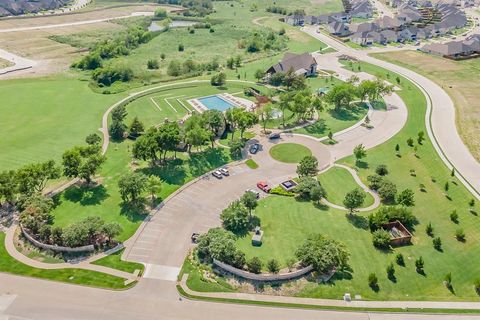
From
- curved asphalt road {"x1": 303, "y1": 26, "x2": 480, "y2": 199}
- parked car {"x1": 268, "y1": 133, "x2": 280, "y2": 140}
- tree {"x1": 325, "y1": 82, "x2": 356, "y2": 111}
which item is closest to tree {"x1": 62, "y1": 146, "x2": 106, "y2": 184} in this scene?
parked car {"x1": 268, "y1": 133, "x2": 280, "y2": 140}

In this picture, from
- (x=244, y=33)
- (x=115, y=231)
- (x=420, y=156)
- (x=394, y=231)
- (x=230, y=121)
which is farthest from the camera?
(x=244, y=33)

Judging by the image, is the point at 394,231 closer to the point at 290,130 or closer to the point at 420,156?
the point at 420,156

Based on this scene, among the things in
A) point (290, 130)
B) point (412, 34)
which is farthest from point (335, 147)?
point (412, 34)

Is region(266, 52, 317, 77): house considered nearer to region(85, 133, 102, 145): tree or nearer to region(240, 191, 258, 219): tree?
region(85, 133, 102, 145): tree

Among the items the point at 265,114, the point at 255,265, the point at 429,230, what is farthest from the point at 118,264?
the point at 265,114

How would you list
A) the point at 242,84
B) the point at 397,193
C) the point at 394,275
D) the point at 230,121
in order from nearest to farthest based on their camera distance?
1. the point at 394,275
2. the point at 397,193
3. the point at 230,121
4. the point at 242,84

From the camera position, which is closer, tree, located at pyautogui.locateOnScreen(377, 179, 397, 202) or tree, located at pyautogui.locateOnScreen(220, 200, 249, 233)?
tree, located at pyautogui.locateOnScreen(220, 200, 249, 233)

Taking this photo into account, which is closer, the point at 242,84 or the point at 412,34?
the point at 242,84

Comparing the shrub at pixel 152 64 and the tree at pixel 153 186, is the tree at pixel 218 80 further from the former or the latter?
the tree at pixel 153 186
